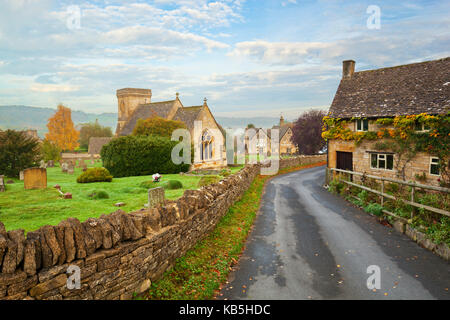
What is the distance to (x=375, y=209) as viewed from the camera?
1309cm

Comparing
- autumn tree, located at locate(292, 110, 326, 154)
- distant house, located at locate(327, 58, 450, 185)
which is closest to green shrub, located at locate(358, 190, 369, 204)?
distant house, located at locate(327, 58, 450, 185)

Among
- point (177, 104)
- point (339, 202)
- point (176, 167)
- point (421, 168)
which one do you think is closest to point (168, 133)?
point (176, 167)

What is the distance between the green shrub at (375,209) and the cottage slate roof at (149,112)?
3653 centimetres

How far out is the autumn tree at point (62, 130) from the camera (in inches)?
2773

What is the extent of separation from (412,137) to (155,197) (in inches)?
671

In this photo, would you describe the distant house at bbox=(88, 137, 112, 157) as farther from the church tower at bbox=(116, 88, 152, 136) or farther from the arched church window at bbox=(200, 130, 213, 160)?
the arched church window at bbox=(200, 130, 213, 160)

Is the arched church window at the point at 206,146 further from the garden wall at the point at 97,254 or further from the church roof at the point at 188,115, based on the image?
the garden wall at the point at 97,254

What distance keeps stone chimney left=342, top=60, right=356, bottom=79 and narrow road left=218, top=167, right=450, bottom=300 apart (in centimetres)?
1714

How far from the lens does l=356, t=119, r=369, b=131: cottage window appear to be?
21.4m

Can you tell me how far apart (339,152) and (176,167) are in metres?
16.5

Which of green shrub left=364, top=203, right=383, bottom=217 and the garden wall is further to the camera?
green shrub left=364, top=203, right=383, bottom=217

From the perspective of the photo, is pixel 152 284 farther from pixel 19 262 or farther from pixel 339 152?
pixel 339 152

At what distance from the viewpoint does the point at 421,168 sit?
59.1 feet

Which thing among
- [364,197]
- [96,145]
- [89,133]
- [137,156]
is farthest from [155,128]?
[89,133]
